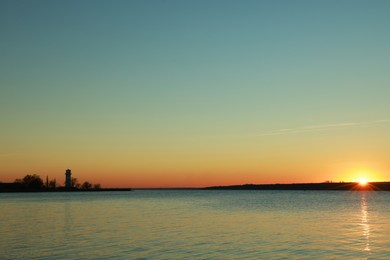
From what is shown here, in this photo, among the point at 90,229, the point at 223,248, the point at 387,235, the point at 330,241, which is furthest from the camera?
the point at 90,229

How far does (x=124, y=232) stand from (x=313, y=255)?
24.5 m

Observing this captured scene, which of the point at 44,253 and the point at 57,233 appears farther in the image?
the point at 57,233

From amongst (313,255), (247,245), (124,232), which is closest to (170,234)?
(124,232)

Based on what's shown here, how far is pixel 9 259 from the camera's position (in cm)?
3606

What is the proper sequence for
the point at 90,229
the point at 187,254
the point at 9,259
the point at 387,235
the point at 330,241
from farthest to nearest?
the point at 90,229, the point at 387,235, the point at 330,241, the point at 187,254, the point at 9,259

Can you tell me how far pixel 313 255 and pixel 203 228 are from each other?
22.8 metres

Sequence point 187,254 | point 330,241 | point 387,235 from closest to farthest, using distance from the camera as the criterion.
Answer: point 187,254 → point 330,241 → point 387,235

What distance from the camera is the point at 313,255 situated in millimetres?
38281

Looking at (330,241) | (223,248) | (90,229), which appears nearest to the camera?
(223,248)

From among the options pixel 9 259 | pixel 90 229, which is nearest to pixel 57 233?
pixel 90 229

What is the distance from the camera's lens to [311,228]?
197ft

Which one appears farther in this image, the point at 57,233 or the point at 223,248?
the point at 57,233

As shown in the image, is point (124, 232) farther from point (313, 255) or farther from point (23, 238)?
point (313, 255)

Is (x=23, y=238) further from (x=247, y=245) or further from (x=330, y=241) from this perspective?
(x=330, y=241)
